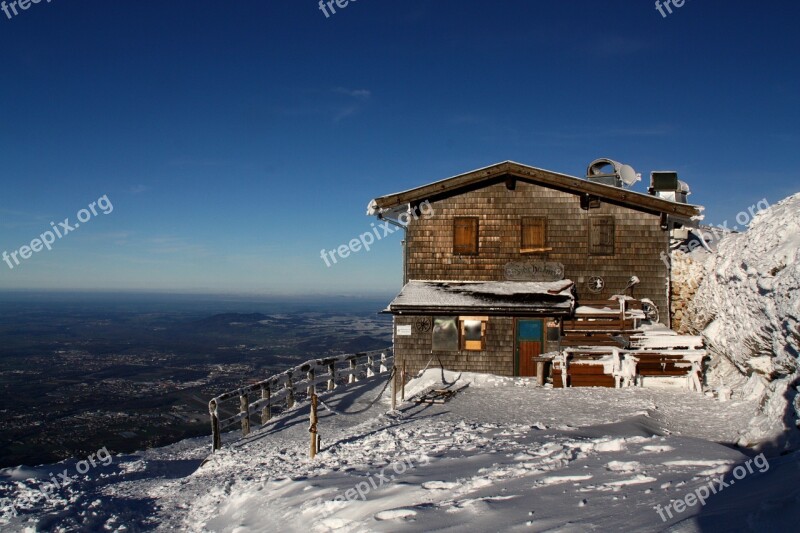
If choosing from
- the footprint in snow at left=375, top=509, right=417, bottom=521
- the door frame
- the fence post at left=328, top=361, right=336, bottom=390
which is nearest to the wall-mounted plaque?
the door frame

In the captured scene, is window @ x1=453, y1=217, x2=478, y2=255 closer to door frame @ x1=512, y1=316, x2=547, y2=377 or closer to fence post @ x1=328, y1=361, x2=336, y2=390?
door frame @ x1=512, y1=316, x2=547, y2=377

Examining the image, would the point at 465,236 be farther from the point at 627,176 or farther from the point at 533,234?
the point at 627,176

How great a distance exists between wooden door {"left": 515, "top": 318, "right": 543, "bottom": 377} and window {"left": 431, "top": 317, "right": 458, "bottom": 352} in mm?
2187

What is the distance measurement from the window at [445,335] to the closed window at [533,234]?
12.9 feet

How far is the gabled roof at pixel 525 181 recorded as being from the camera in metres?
19.6

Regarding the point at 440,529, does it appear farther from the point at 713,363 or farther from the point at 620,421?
the point at 713,363

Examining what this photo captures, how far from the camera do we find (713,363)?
1598 cm

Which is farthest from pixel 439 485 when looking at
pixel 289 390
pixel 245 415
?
pixel 289 390

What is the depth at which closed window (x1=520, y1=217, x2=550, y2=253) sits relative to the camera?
20.4 m

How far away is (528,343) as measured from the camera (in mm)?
19219

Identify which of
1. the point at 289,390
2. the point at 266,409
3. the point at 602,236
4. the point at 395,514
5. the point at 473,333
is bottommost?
the point at 266,409

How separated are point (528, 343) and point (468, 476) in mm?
11546

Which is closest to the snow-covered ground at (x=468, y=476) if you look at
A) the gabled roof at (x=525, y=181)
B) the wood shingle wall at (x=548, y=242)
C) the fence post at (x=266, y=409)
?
the fence post at (x=266, y=409)

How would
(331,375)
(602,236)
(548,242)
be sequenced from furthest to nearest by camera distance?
Answer: (548,242), (331,375), (602,236)
